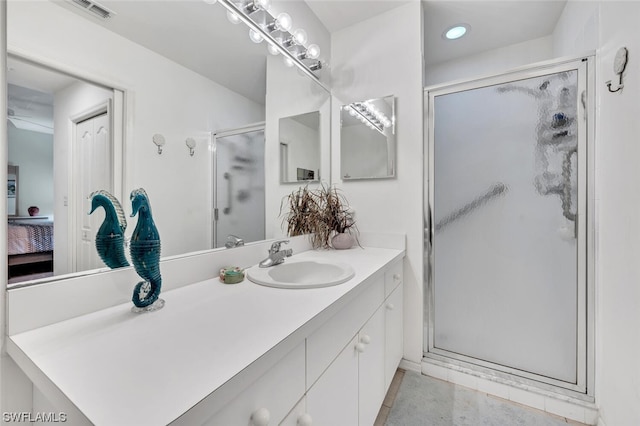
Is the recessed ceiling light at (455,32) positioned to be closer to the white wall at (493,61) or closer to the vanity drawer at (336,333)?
the white wall at (493,61)

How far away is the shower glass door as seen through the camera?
54.7 inches

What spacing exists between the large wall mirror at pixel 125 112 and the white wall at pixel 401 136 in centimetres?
86

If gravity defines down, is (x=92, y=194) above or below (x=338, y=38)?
below

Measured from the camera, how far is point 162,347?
0.52 m

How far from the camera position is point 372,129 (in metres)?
1.80

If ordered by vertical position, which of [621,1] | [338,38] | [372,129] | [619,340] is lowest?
[619,340]

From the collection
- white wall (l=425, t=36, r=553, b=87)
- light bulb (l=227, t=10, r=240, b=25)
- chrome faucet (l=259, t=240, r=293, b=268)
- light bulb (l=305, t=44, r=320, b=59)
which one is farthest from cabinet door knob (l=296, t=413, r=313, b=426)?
white wall (l=425, t=36, r=553, b=87)

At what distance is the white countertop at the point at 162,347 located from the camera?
1.24ft

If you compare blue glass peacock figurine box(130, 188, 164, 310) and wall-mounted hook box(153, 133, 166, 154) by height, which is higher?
wall-mounted hook box(153, 133, 166, 154)

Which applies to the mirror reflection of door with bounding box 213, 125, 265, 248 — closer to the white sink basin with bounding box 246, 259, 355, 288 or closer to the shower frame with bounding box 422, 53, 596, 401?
the white sink basin with bounding box 246, 259, 355, 288

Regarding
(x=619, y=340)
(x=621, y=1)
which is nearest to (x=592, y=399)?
(x=619, y=340)

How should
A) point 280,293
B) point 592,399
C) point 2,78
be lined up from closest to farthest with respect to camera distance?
point 2,78
point 280,293
point 592,399

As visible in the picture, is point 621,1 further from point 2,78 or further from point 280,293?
point 2,78

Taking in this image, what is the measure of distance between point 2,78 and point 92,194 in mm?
A: 304
